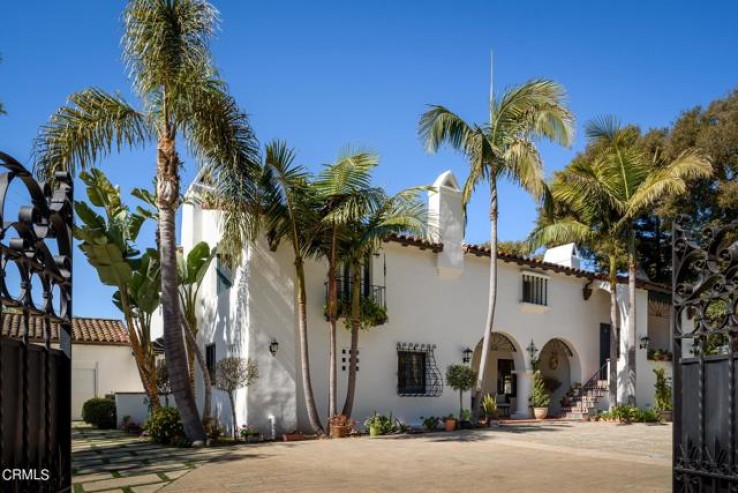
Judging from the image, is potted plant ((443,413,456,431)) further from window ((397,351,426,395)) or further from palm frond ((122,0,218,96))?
palm frond ((122,0,218,96))

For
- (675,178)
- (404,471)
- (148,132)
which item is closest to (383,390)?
(404,471)

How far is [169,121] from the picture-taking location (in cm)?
1453

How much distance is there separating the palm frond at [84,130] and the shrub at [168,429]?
5.81m

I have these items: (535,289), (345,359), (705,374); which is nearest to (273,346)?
(345,359)

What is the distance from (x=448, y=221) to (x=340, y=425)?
7212 millimetres

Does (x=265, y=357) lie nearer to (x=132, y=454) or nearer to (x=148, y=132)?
Answer: (x=132, y=454)

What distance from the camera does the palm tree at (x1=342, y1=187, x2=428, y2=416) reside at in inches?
647

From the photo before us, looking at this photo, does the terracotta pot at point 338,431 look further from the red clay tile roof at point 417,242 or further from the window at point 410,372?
the red clay tile roof at point 417,242

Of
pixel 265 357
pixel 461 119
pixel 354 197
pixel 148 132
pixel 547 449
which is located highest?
pixel 461 119

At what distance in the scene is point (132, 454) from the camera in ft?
45.0

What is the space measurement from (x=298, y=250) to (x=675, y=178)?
12141 millimetres

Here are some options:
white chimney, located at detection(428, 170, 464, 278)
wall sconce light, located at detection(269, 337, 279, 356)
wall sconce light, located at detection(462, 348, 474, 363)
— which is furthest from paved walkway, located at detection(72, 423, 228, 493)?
white chimney, located at detection(428, 170, 464, 278)

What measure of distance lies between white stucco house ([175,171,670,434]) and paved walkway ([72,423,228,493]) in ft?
8.59

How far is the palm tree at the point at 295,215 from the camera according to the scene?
16.1 m
